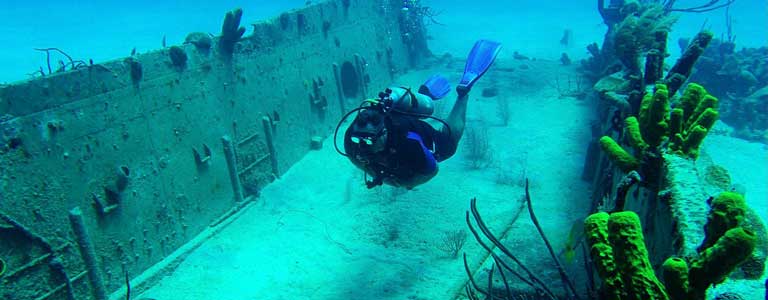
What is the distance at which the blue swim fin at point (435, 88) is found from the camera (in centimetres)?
659

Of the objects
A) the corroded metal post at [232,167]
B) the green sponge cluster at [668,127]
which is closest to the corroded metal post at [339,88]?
the corroded metal post at [232,167]

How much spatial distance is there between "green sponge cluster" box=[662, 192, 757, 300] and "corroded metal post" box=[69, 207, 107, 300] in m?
5.68

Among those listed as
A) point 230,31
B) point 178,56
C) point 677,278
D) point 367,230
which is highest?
point 230,31

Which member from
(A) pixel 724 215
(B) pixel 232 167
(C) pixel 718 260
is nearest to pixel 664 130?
(A) pixel 724 215

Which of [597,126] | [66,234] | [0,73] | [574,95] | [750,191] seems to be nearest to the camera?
[66,234]

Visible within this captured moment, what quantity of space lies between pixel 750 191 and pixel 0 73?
96.1 feet

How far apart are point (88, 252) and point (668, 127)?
19.9 feet

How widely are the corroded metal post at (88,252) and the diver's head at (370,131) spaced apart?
3329mm

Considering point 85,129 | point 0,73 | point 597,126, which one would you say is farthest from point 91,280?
point 0,73

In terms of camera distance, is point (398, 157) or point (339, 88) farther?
point (339, 88)

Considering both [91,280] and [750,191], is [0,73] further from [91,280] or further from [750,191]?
[750,191]

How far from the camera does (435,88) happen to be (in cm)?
670

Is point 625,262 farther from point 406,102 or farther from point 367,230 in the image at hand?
point 367,230

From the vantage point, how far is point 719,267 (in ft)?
5.75
